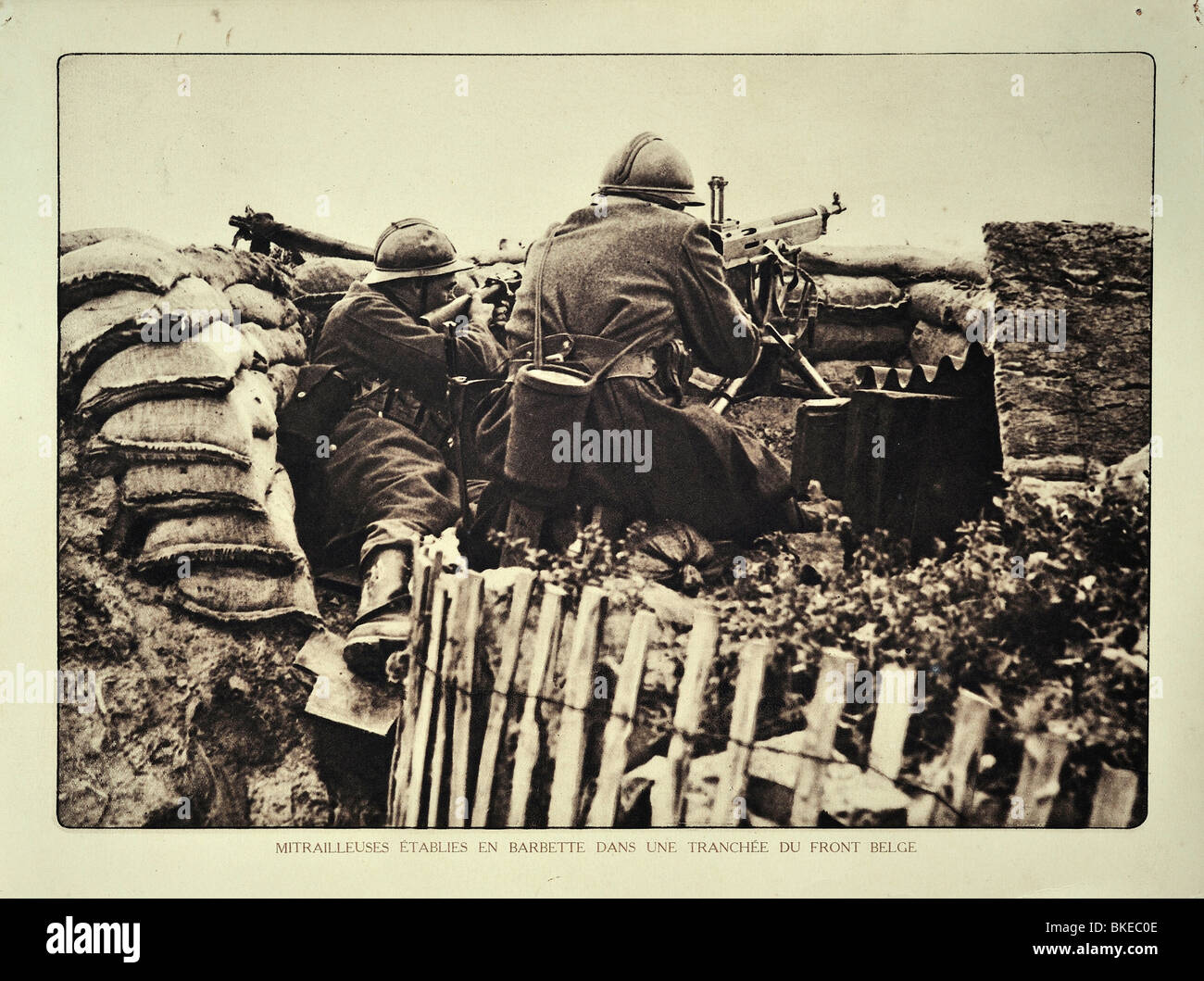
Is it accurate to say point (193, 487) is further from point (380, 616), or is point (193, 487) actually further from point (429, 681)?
point (429, 681)

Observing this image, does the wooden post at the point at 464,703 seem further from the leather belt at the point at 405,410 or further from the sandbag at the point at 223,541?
the sandbag at the point at 223,541

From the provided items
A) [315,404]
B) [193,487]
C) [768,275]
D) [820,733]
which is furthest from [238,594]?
[768,275]

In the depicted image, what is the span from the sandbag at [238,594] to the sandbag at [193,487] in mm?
258

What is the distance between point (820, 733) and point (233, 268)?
9.87 feet

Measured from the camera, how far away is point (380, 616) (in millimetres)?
3955

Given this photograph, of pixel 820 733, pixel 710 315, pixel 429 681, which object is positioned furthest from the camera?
pixel 710 315

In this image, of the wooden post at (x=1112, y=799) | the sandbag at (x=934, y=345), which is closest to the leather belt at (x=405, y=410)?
the sandbag at (x=934, y=345)

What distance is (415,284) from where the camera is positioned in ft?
13.4

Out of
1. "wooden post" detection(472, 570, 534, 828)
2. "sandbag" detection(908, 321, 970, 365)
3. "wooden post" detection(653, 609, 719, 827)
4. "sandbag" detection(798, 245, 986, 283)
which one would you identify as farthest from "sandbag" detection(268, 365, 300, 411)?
"sandbag" detection(908, 321, 970, 365)

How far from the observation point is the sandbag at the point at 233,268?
13.2ft

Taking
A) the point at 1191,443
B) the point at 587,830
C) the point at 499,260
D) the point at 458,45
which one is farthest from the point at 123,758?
the point at 1191,443

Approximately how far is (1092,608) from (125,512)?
3942mm

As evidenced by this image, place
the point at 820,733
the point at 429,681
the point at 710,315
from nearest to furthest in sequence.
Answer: the point at 820,733 < the point at 429,681 < the point at 710,315

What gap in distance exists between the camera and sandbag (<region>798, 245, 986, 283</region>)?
4.05m
